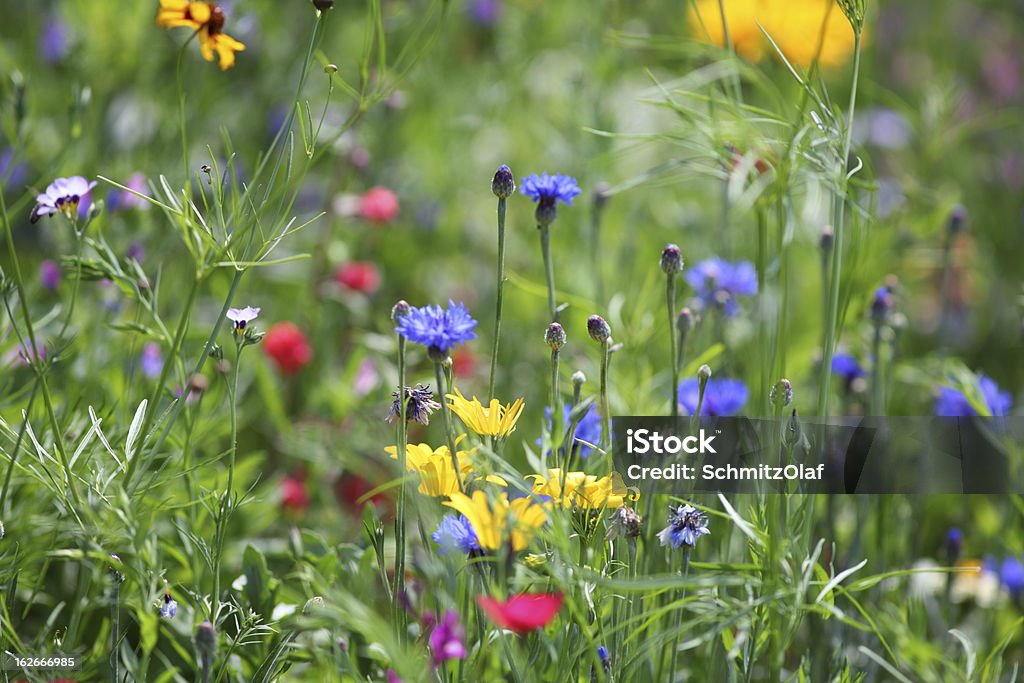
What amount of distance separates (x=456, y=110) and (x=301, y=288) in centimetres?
51

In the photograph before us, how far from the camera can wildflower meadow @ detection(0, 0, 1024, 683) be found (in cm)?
75

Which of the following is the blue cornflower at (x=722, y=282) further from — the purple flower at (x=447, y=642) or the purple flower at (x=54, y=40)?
the purple flower at (x=54, y=40)

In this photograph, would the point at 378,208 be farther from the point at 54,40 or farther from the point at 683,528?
the point at 683,528

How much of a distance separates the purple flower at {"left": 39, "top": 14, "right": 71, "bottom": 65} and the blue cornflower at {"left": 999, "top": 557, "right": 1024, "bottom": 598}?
1548 mm

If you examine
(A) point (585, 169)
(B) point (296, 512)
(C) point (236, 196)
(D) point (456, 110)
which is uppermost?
(D) point (456, 110)

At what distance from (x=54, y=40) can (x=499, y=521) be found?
1454 millimetres

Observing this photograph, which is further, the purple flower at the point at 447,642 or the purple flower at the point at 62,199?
the purple flower at the point at 62,199

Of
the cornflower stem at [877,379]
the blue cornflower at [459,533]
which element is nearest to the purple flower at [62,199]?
the blue cornflower at [459,533]

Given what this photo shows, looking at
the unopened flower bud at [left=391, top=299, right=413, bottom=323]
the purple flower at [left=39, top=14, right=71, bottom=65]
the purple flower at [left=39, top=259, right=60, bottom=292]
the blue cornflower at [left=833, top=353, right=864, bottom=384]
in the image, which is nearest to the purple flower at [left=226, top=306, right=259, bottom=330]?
the unopened flower bud at [left=391, top=299, right=413, bottom=323]

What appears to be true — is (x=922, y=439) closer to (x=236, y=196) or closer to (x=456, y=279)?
(x=236, y=196)

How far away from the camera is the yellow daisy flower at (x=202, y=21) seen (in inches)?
30.0

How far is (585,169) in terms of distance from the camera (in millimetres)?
1546

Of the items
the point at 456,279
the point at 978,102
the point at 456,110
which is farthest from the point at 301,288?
the point at 978,102

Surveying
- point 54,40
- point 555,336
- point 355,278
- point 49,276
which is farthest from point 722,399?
point 54,40
